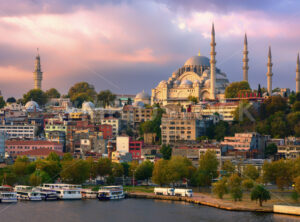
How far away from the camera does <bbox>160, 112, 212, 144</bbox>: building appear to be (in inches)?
2287

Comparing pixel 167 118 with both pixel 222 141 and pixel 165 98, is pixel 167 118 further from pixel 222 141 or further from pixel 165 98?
pixel 165 98

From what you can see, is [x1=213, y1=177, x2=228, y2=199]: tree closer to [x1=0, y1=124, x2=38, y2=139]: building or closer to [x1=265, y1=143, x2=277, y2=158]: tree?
[x1=265, y1=143, x2=277, y2=158]: tree

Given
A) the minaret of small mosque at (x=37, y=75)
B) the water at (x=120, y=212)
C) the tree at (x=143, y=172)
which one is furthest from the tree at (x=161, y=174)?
the minaret of small mosque at (x=37, y=75)

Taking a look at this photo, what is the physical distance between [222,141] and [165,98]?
21287 mm

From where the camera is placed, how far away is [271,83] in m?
69.4

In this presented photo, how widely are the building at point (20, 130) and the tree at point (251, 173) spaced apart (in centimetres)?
2783

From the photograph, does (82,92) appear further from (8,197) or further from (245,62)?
(8,197)

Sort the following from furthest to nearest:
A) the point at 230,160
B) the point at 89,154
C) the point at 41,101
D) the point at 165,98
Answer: the point at 41,101, the point at 165,98, the point at 89,154, the point at 230,160

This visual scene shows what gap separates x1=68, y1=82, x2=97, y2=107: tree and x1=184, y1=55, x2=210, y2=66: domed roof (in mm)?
12382

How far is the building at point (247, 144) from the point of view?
52.1 meters

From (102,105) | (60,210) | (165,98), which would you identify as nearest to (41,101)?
(102,105)

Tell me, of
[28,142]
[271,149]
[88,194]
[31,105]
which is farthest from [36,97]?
[88,194]

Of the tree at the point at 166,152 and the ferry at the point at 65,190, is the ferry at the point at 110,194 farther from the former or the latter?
the tree at the point at 166,152

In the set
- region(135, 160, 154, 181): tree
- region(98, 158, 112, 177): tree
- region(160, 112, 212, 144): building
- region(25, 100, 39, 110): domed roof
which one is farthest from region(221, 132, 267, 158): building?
region(25, 100, 39, 110): domed roof
